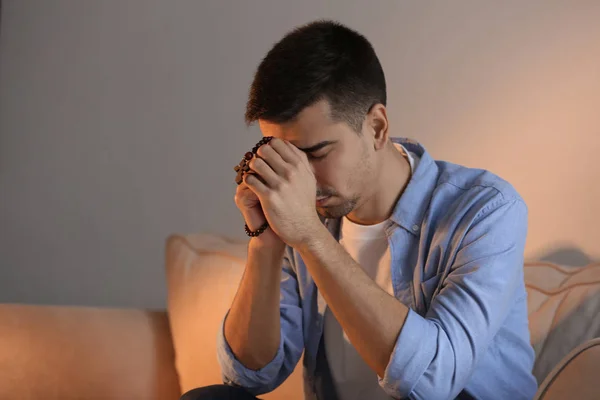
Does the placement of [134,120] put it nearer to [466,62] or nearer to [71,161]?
[71,161]

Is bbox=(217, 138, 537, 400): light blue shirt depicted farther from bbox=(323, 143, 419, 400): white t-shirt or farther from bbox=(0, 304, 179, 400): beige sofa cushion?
bbox=(0, 304, 179, 400): beige sofa cushion

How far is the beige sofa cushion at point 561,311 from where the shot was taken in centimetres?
141

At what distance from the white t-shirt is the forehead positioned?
0.78 feet

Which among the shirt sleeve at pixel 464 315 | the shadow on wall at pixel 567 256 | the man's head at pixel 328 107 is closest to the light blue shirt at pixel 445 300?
the shirt sleeve at pixel 464 315

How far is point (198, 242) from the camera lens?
179 centimetres

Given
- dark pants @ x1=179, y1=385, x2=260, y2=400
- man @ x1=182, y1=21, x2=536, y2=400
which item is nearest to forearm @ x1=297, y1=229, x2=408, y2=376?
man @ x1=182, y1=21, x2=536, y2=400

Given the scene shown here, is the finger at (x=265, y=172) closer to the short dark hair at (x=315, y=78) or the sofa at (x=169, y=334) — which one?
the short dark hair at (x=315, y=78)

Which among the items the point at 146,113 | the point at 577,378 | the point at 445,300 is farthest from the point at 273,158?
the point at 146,113

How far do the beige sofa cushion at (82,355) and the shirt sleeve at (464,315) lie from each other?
2.33 ft

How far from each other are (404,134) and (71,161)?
114cm

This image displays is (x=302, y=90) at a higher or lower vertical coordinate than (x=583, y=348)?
higher

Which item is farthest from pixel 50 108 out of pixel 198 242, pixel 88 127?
pixel 198 242

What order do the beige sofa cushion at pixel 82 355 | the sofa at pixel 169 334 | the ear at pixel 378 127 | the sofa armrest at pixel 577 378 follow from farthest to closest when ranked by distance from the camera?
the beige sofa cushion at pixel 82 355
the sofa at pixel 169 334
the ear at pixel 378 127
the sofa armrest at pixel 577 378

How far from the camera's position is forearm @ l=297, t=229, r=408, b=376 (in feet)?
3.63
